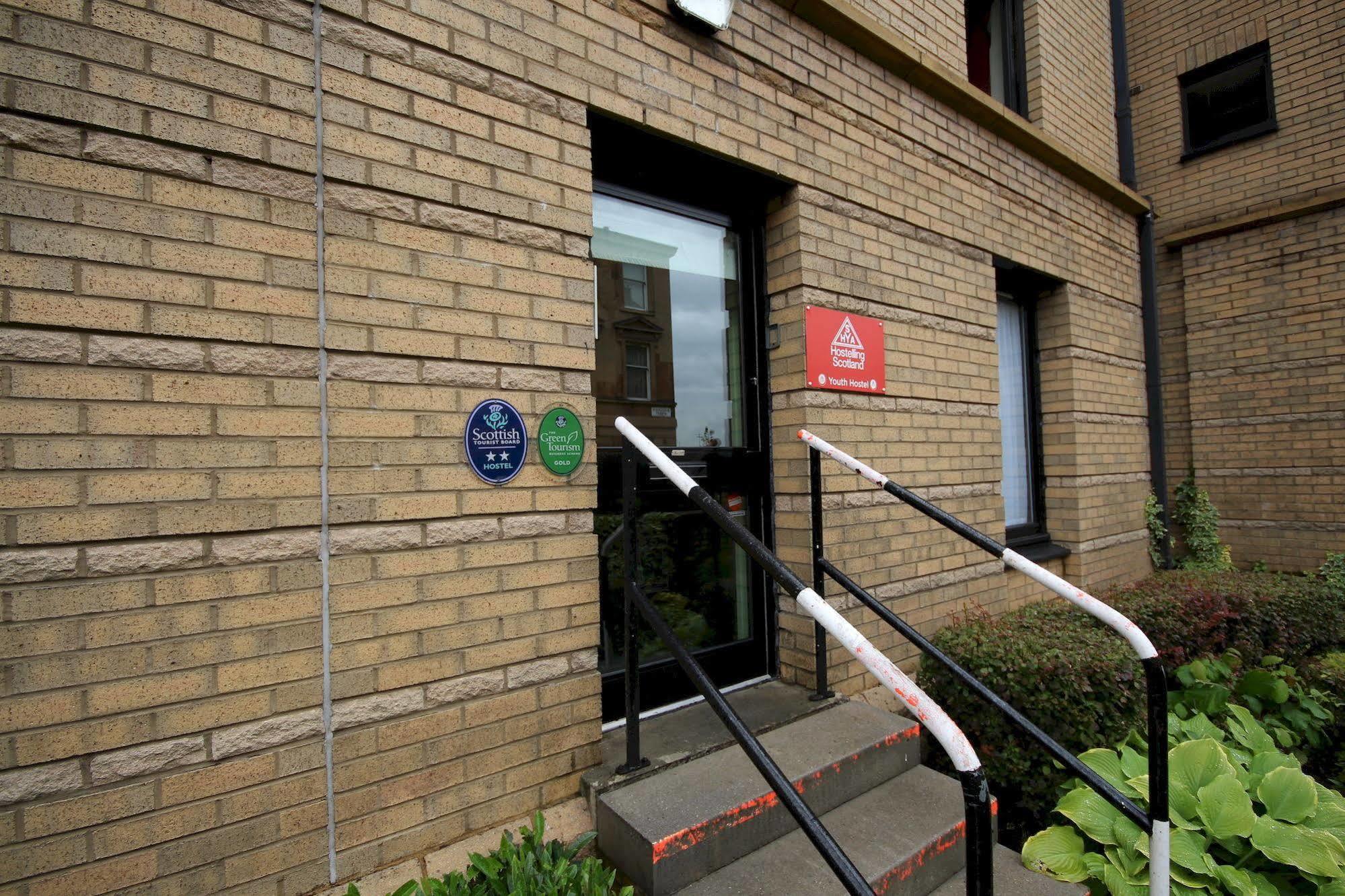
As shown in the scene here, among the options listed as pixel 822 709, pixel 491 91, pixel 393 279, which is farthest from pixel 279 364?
pixel 822 709

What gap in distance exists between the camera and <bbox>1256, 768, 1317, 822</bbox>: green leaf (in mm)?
2359

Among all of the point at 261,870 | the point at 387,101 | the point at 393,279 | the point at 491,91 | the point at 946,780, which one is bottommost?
the point at 946,780

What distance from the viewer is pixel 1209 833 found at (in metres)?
2.31

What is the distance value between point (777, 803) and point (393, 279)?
2.16 metres

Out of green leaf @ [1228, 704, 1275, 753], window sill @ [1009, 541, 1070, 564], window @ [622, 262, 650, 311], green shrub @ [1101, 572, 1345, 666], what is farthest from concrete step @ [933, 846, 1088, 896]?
window sill @ [1009, 541, 1070, 564]

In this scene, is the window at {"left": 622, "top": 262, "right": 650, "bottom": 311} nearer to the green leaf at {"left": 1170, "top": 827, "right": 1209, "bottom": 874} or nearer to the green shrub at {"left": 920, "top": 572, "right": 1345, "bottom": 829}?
the green shrub at {"left": 920, "top": 572, "right": 1345, "bottom": 829}

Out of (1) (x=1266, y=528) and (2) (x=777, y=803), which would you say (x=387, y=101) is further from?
(1) (x=1266, y=528)

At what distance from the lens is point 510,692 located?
2205 millimetres

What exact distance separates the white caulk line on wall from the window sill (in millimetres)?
4435

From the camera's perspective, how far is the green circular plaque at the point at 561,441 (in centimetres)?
232

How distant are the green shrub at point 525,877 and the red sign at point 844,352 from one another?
222 cm

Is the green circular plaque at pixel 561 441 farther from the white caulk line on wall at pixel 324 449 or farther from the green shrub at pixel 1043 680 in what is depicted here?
the green shrub at pixel 1043 680

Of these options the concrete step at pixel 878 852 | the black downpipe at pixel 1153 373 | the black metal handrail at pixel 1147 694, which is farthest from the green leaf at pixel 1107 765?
the black downpipe at pixel 1153 373

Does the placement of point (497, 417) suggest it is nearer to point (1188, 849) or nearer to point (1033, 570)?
point (1033, 570)
